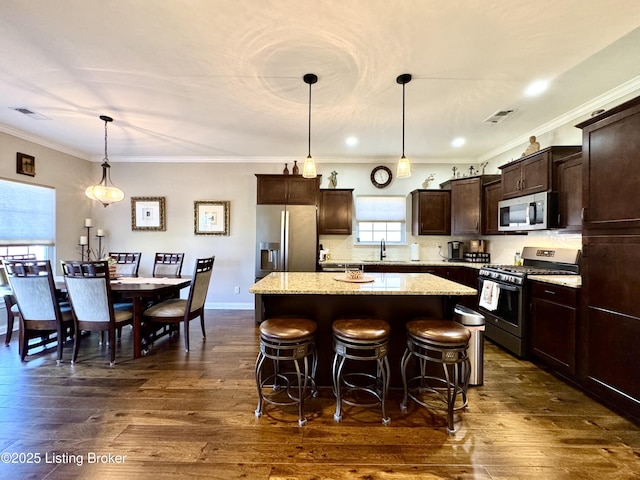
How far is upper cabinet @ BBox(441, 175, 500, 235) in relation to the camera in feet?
14.0

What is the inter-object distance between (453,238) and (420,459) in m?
4.18

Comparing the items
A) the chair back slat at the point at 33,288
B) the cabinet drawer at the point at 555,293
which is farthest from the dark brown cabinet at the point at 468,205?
the chair back slat at the point at 33,288

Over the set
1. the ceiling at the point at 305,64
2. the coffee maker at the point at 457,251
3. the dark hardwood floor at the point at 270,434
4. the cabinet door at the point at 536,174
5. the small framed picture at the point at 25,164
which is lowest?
the dark hardwood floor at the point at 270,434

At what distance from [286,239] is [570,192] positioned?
11.5 feet

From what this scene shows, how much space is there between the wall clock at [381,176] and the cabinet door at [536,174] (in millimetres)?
2101

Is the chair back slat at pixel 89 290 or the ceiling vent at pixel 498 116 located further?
the ceiling vent at pixel 498 116

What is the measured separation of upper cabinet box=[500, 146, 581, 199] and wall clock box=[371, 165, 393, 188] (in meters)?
1.83

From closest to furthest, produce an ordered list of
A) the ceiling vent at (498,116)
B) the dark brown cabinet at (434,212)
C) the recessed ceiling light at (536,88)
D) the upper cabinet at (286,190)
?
1. the recessed ceiling light at (536,88)
2. the ceiling vent at (498,116)
3. the upper cabinet at (286,190)
4. the dark brown cabinet at (434,212)

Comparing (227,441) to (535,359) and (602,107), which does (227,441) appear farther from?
(602,107)

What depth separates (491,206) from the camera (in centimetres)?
416

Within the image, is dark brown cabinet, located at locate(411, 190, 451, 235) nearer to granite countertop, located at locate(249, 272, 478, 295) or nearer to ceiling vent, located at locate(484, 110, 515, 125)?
ceiling vent, located at locate(484, 110, 515, 125)

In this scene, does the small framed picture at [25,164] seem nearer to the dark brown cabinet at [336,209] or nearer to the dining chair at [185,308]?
the dining chair at [185,308]

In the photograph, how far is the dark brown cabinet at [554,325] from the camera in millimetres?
2422

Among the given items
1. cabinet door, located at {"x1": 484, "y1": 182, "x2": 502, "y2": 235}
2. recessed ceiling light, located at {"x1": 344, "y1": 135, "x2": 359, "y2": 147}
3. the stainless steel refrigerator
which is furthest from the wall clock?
cabinet door, located at {"x1": 484, "y1": 182, "x2": 502, "y2": 235}
